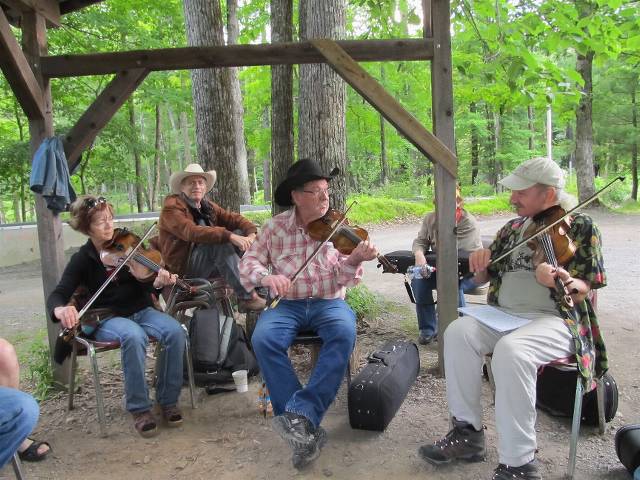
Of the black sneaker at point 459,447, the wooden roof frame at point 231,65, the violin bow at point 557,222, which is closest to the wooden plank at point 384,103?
the wooden roof frame at point 231,65

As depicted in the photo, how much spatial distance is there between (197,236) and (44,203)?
1070 millimetres

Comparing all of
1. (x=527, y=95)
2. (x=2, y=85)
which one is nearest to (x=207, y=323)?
(x=527, y=95)

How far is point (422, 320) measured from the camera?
4.30m

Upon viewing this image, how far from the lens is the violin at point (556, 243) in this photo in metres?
2.41

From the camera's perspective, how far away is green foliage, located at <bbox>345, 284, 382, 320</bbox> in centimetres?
495

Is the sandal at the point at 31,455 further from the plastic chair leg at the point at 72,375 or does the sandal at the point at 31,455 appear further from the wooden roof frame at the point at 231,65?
the wooden roof frame at the point at 231,65

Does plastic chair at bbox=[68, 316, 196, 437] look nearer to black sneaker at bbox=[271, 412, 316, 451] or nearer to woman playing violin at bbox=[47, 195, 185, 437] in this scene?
woman playing violin at bbox=[47, 195, 185, 437]

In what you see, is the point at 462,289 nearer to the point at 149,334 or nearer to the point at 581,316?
the point at 581,316

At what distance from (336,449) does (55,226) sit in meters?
2.46

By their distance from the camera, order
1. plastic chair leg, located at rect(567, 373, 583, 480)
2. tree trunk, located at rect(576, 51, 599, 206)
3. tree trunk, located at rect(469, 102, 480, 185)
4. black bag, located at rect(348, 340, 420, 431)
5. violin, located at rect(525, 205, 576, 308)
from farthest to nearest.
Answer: tree trunk, located at rect(469, 102, 480, 185) → tree trunk, located at rect(576, 51, 599, 206) → black bag, located at rect(348, 340, 420, 431) → violin, located at rect(525, 205, 576, 308) → plastic chair leg, located at rect(567, 373, 583, 480)

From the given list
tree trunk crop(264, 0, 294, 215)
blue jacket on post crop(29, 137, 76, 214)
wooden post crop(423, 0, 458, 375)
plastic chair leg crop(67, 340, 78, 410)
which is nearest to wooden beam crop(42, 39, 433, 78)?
wooden post crop(423, 0, 458, 375)

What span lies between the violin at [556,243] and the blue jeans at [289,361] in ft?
3.45

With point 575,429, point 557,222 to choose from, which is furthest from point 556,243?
point 575,429

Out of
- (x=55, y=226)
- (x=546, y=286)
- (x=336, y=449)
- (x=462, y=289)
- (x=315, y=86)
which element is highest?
(x=315, y=86)
